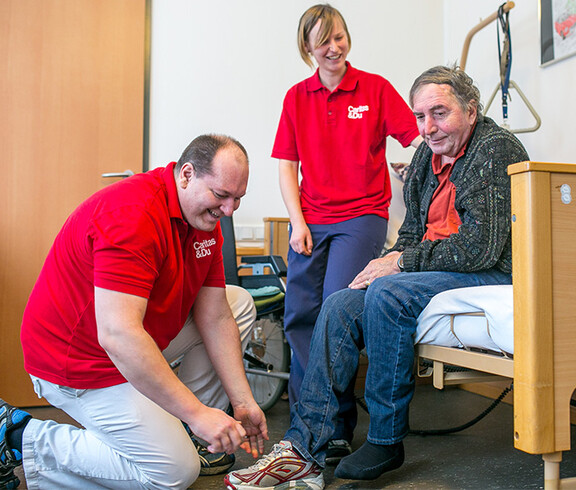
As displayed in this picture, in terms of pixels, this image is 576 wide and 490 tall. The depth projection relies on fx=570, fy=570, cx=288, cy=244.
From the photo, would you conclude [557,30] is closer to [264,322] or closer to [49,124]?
[264,322]

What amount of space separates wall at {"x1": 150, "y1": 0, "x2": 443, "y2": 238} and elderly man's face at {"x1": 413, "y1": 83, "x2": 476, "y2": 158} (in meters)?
1.61

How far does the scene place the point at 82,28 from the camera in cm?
271

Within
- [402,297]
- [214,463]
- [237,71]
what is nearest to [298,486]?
[214,463]

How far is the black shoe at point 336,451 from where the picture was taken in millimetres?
1629

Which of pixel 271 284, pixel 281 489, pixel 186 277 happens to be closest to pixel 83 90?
→ pixel 271 284

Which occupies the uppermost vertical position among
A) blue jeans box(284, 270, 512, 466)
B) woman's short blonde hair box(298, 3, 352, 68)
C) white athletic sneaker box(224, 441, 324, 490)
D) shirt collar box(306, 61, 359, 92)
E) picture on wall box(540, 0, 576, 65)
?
picture on wall box(540, 0, 576, 65)

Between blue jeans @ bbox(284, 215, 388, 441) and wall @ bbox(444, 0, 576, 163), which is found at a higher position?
wall @ bbox(444, 0, 576, 163)

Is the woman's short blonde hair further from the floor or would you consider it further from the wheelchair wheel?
the floor

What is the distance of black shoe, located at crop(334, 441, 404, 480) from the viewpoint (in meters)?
1.36

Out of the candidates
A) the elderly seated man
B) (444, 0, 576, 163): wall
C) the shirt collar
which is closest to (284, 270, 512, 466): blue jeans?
the elderly seated man

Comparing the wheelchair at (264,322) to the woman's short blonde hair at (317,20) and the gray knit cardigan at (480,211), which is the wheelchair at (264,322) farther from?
the gray knit cardigan at (480,211)

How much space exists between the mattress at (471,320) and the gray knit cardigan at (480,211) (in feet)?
0.43

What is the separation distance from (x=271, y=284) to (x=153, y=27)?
4.89 ft

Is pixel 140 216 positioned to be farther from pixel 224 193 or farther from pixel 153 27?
pixel 153 27
